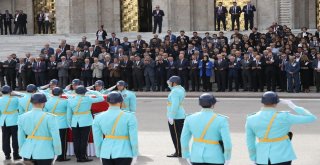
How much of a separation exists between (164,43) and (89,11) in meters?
14.4

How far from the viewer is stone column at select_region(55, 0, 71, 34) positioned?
146 feet

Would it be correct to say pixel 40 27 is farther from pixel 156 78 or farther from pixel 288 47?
pixel 288 47

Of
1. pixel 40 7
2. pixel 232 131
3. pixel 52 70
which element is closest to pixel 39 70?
pixel 52 70

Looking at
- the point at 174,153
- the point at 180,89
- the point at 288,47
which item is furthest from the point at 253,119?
→ the point at 288,47

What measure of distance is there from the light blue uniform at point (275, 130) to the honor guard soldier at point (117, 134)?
1.87 meters

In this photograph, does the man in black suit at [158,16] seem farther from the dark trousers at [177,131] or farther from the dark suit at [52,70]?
the dark trousers at [177,131]

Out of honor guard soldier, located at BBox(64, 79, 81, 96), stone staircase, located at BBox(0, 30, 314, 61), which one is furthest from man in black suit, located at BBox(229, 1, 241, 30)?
honor guard soldier, located at BBox(64, 79, 81, 96)

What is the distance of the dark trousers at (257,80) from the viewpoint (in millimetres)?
29344

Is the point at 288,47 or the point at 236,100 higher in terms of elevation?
the point at 288,47

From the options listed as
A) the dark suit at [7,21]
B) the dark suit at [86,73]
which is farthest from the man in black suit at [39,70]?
the dark suit at [7,21]

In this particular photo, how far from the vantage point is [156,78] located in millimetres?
30906

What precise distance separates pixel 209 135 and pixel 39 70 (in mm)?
22292

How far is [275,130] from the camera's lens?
33.1 ft

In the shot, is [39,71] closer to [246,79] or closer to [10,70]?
[10,70]
